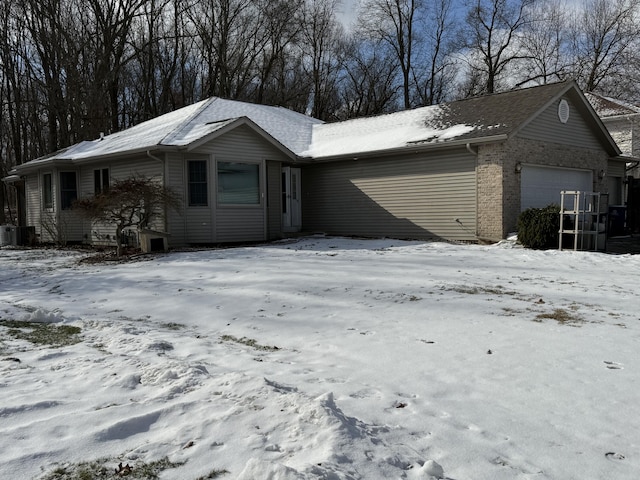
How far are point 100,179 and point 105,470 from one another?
15546mm

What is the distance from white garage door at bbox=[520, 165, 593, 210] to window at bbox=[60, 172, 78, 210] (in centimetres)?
1395

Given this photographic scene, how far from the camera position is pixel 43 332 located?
18.9 ft

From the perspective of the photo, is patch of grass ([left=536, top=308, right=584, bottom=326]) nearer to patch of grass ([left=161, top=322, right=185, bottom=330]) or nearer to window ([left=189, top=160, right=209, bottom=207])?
patch of grass ([left=161, top=322, right=185, bottom=330])

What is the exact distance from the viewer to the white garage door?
48.8 ft

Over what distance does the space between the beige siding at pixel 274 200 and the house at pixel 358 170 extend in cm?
3

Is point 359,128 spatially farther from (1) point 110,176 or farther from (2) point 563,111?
(1) point 110,176

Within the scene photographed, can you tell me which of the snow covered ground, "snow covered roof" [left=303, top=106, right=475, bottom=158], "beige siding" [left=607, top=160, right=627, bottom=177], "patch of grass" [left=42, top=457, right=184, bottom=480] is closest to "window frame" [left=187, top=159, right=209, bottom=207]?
"snow covered roof" [left=303, top=106, right=475, bottom=158]

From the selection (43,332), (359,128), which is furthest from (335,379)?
(359,128)

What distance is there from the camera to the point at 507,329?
520cm

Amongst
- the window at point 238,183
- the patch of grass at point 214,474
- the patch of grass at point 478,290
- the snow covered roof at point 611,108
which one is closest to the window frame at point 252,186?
the window at point 238,183

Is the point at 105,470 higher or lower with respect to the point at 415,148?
lower

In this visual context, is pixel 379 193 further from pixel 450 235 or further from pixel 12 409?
pixel 12 409

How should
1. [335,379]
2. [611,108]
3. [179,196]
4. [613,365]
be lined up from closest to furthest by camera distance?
[335,379] < [613,365] < [179,196] < [611,108]

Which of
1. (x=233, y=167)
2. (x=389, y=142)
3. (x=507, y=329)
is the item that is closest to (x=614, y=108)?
(x=389, y=142)
